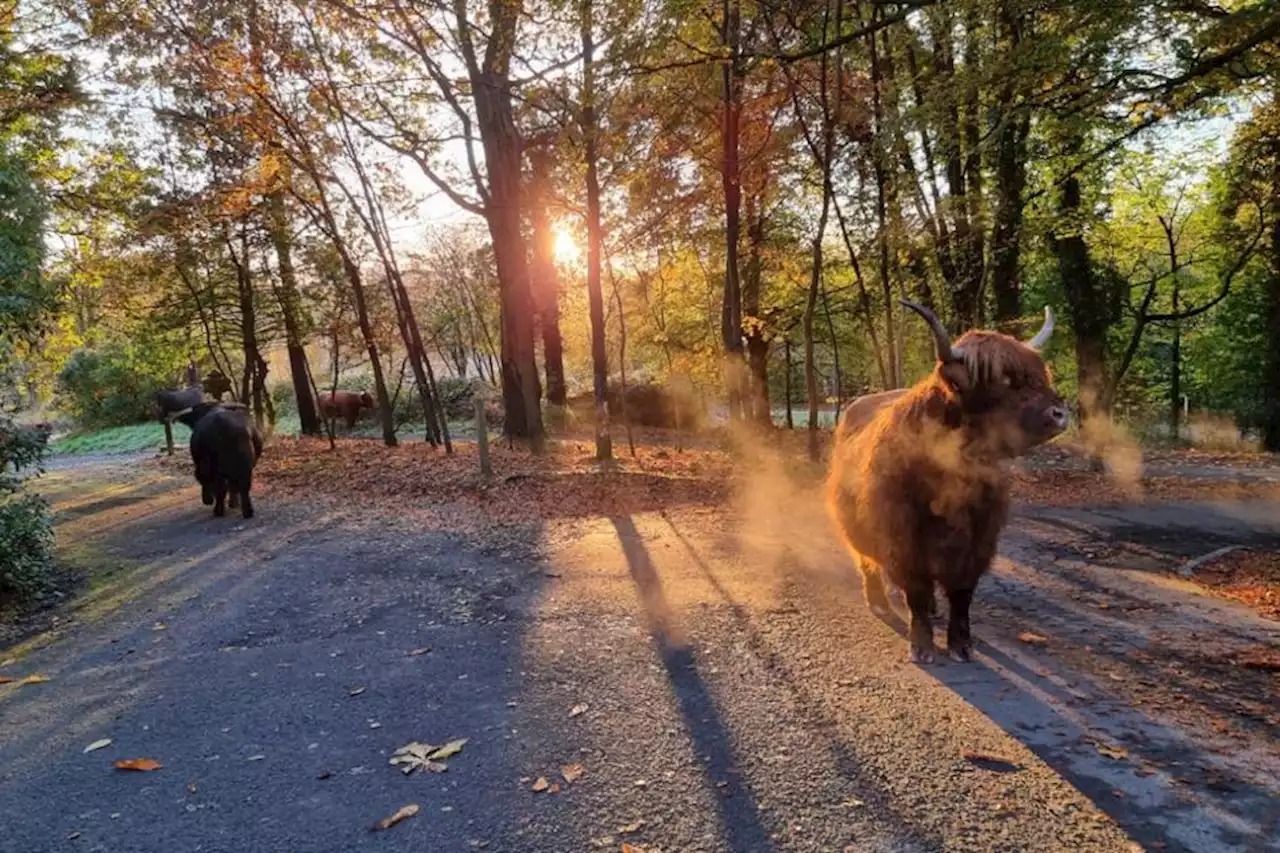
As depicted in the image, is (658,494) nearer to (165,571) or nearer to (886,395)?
(886,395)

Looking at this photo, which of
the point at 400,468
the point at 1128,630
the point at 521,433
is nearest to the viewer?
the point at 1128,630

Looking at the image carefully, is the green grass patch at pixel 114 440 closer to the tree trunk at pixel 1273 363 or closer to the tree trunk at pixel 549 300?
the tree trunk at pixel 549 300

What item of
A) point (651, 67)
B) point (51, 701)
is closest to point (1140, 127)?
point (651, 67)

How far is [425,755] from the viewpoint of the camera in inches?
147

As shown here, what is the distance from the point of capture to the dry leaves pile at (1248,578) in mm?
6086

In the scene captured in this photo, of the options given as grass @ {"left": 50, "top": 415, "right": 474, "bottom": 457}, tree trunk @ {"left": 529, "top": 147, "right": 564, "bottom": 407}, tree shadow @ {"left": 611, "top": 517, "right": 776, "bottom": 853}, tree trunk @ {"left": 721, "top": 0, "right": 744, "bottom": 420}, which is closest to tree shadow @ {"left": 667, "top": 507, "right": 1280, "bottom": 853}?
tree shadow @ {"left": 611, "top": 517, "right": 776, "bottom": 853}

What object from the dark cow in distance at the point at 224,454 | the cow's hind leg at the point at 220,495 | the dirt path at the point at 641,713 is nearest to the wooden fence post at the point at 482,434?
the dark cow in distance at the point at 224,454

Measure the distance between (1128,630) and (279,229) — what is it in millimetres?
20437

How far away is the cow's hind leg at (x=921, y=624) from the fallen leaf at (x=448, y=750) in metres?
2.86

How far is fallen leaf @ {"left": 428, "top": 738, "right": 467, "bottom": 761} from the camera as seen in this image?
3717mm

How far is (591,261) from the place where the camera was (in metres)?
13.8

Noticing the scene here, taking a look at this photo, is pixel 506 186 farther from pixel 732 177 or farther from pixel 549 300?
pixel 549 300

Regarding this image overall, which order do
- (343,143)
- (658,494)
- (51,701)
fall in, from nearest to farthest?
(51,701)
(658,494)
(343,143)

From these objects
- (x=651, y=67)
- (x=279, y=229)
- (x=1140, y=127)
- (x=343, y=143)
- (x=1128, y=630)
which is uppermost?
(x=343, y=143)
